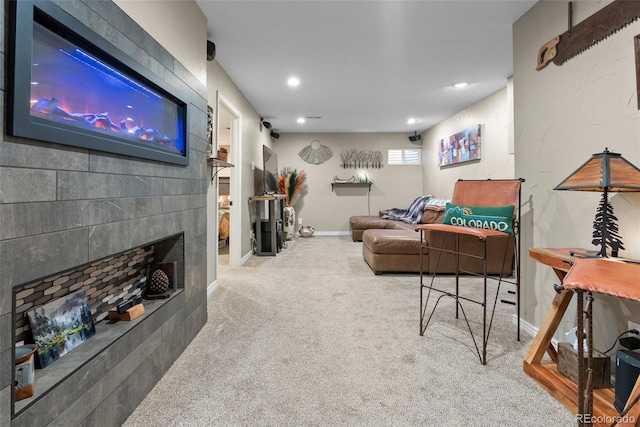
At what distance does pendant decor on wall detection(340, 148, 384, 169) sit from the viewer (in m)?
6.88

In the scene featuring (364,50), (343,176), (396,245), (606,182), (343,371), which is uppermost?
(364,50)

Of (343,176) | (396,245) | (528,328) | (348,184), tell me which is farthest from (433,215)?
(528,328)

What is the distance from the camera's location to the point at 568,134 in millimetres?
1789

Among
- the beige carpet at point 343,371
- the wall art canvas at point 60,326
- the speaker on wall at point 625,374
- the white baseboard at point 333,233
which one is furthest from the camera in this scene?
the white baseboard at point 333,233

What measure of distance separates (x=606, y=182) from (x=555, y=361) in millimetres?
1005

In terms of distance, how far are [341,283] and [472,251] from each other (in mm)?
1585

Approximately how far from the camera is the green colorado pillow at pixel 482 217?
6.21 ft

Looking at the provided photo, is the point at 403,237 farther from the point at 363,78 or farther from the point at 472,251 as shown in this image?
the point at 363,78

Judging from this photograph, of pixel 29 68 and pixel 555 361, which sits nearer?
pixel 29 68

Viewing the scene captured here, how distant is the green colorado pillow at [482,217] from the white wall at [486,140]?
198 cm

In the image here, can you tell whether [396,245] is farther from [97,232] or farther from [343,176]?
[343,176]

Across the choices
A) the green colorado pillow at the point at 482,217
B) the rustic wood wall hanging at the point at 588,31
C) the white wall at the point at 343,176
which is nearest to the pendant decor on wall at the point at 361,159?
the white wall at the point at 343,176

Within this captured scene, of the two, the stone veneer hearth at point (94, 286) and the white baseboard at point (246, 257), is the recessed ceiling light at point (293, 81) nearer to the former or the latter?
the white baseboard at point (246, 257)

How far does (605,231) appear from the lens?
140 centimetres
